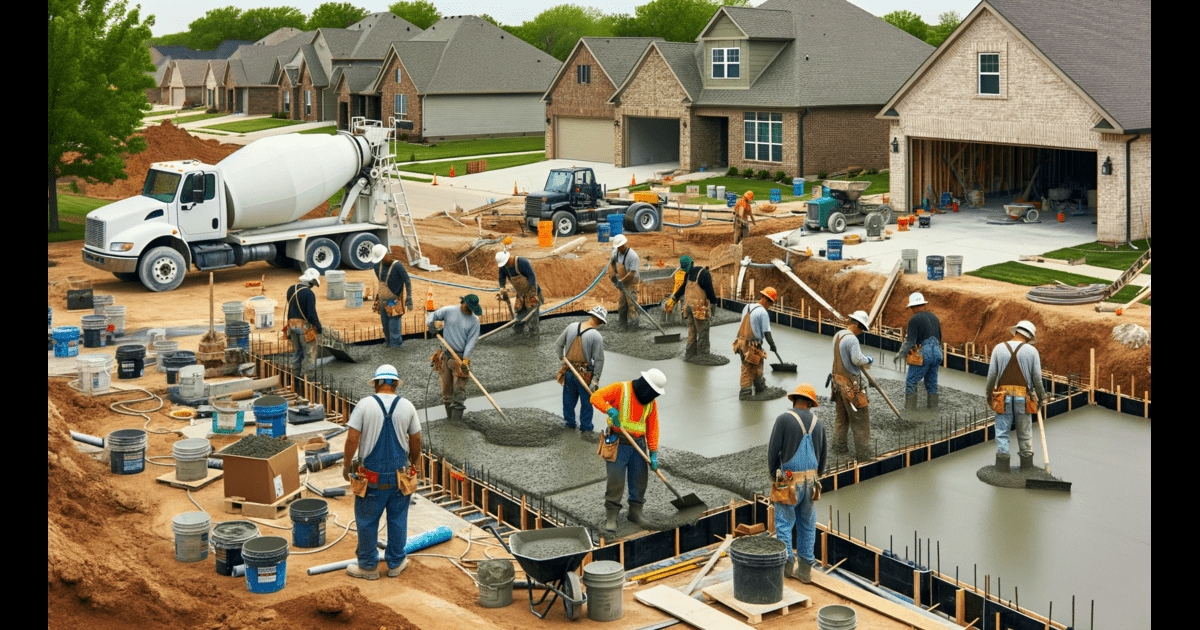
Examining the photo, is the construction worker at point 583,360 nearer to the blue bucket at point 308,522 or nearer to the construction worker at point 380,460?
the blue bucket at point 308,522

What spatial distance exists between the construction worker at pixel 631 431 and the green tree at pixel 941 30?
200 ft

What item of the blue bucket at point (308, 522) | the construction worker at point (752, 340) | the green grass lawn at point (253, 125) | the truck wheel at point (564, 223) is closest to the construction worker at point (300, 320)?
the construction worker at point (752, 340)

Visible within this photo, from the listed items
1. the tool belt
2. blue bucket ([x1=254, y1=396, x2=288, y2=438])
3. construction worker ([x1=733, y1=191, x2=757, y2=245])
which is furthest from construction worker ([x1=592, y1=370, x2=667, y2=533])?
construction worker ([x1=733, y1=191, x2=757, y2=245])

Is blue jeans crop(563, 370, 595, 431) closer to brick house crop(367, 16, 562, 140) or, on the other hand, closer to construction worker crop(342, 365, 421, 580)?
construction worker crop(342, 365, 421, 580)

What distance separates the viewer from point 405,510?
11.6 metres

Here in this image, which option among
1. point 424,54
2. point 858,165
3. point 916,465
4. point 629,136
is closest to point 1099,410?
point 916,465

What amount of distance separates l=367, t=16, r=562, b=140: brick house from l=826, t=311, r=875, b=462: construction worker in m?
51.9

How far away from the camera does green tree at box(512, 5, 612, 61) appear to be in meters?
116

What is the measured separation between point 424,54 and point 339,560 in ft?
187

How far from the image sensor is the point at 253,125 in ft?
266

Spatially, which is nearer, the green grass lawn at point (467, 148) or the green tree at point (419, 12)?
the green grass lawn at point (467, 148)

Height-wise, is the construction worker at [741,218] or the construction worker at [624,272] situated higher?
the construction worker at [741,218]

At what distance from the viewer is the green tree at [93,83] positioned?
32.5 m

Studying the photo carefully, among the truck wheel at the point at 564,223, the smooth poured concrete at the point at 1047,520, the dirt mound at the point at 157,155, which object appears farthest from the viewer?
the dirt mound at the point at 157,155
